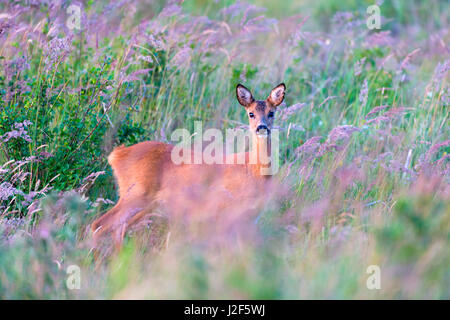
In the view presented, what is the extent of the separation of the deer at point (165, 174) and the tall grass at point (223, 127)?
0.23 metres

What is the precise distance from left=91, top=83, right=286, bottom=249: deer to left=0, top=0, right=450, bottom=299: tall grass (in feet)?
0.76

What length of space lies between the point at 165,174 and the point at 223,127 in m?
1.70

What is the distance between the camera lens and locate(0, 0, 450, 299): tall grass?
3527 millimetres

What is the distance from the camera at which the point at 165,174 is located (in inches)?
213

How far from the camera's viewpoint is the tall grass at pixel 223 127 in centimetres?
353
